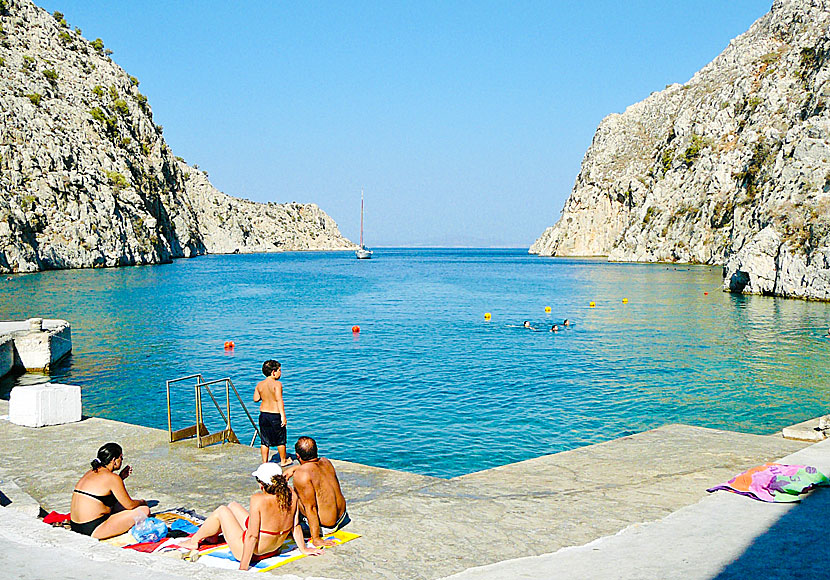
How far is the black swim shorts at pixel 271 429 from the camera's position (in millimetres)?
12742

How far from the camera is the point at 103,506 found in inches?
343

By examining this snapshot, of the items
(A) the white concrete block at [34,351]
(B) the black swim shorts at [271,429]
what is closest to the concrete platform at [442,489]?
(B) the black swim shorts at [271,429]

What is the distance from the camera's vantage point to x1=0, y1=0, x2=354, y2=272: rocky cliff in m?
94.9

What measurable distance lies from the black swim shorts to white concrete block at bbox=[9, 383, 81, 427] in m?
4.74

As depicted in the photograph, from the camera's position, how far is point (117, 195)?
114m

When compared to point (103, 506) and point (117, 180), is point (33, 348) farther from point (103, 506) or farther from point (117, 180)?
point (117, 180)

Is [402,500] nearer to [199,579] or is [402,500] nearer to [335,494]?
[335,494]

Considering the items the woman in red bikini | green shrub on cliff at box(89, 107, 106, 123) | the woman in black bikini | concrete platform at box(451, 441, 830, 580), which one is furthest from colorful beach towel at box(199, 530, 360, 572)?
green shrub on cliff at box(89, 107, 106, 123)

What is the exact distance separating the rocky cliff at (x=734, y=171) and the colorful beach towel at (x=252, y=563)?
54068mm

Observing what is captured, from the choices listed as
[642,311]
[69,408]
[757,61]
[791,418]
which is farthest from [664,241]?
[69,408]

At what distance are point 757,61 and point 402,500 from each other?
133 metres

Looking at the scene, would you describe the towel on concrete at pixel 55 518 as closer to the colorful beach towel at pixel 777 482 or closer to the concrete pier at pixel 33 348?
the colorful beach towel at pixel 777 482

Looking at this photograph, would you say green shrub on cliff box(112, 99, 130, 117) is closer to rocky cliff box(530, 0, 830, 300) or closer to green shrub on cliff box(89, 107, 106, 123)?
green shrub on cliff box(89, 107, 106, 123)

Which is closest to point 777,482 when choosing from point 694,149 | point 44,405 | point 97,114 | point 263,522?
point 263,522
